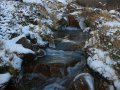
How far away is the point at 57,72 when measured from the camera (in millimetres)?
8336

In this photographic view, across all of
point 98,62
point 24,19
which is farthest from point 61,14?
point 98,62

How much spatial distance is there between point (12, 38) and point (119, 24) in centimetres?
460

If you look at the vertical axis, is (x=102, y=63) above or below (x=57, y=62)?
above

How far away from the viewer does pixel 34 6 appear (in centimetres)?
1300

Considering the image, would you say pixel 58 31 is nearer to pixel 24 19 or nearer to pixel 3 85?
pixel 24 19

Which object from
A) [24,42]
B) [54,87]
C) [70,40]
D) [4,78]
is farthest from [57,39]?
[4,78]

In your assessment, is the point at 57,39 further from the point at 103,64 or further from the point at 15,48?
the point at 103,64

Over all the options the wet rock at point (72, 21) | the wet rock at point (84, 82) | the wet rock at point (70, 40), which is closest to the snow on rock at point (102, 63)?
the wet rock at point (84, 82)

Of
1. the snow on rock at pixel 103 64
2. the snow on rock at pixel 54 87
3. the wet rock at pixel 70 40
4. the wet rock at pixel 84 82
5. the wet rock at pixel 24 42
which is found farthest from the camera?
Answer: the wet rock at pixel 70 40

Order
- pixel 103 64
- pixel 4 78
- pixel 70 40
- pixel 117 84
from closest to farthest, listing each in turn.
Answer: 1. pixel 117 84
2. pixel 4 78
3. pixel 103 64
4. pixel 70 40

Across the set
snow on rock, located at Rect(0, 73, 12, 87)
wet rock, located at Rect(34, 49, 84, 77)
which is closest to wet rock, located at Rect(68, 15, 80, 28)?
wet rock, located at Rect(34, 49, 84, 77)

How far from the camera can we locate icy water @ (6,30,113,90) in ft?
24.9

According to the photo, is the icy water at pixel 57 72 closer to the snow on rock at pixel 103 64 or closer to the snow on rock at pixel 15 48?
the snow on rock at pixel 103 64

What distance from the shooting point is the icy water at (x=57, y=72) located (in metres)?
7.59
